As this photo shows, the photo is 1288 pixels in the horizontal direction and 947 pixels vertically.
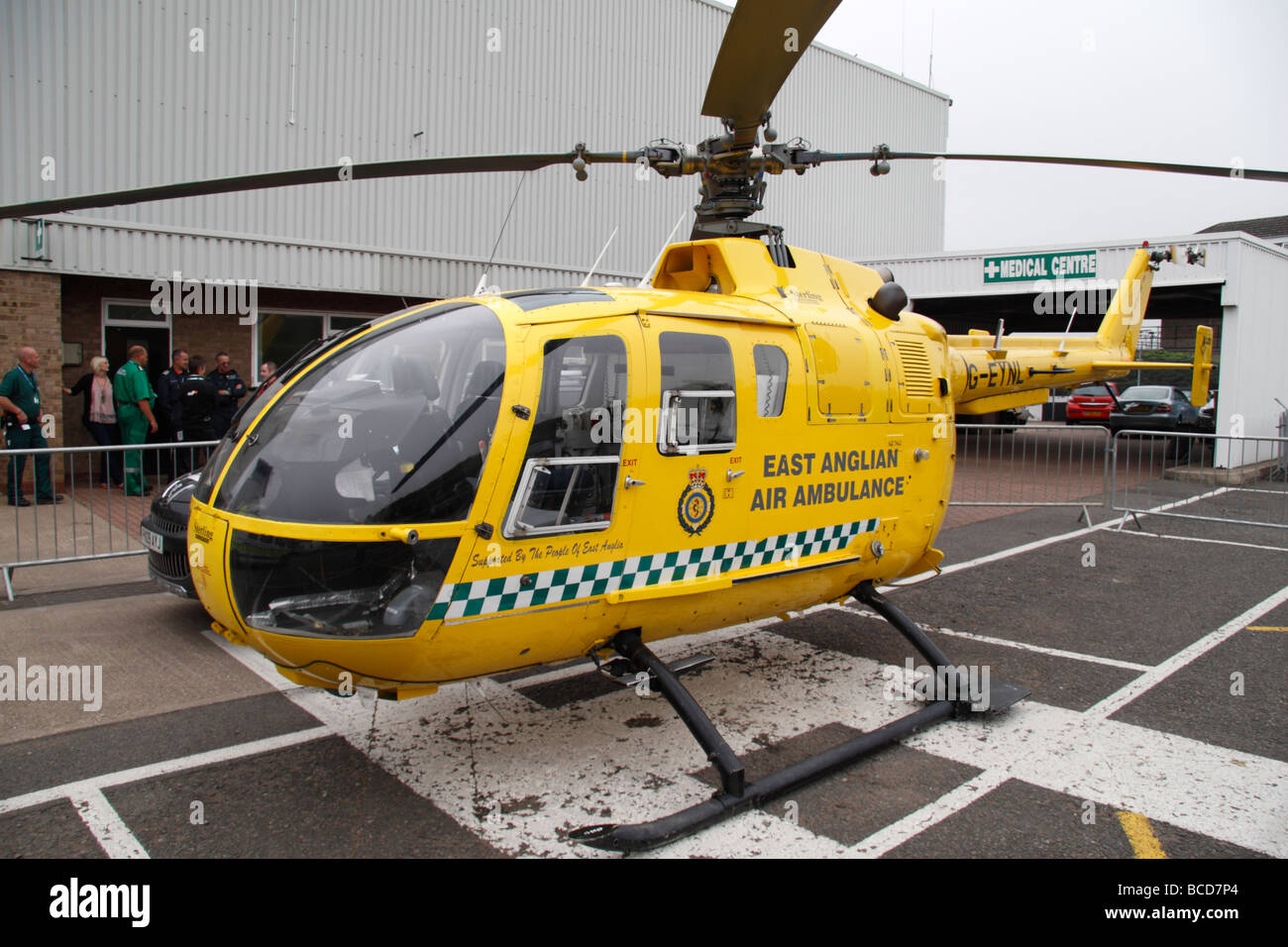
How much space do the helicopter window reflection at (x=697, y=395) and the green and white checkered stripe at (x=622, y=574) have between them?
1.80ft

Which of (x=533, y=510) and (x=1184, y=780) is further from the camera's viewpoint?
(x=1184, y=780)

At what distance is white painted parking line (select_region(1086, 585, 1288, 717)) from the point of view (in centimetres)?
529

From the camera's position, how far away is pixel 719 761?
12.8 ft

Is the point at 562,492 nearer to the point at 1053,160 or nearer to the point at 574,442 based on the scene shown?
the point at 574,442

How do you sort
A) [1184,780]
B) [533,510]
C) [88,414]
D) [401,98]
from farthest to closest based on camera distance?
[401,98] < [88,414] < [1184,780] < [533,510]

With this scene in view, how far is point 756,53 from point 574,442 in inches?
75.6

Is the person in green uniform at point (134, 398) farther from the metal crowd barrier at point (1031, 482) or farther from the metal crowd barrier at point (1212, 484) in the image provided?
the metal crowd barrier at point (1212, 484)

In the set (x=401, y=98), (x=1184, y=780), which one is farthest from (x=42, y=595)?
(x=401, y=98)

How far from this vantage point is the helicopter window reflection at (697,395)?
411 centimetres

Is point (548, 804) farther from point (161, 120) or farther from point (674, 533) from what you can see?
point (161, 120)

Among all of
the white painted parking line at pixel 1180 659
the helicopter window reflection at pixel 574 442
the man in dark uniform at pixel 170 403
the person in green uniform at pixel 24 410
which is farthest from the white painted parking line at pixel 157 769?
the man in dark uniform at pixel 170 403

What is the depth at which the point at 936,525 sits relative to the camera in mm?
5914

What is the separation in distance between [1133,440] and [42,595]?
2541cm
